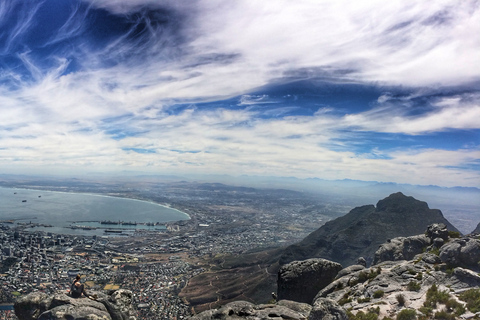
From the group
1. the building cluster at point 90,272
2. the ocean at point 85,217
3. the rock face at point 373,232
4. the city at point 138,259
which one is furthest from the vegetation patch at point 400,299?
the ocean at point 85,217

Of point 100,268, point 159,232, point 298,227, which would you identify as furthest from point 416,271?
point 298,227

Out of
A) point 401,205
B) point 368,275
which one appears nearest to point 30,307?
point 368,275

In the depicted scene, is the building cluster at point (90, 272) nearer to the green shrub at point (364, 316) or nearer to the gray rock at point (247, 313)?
the gray rock at point (247, 313)

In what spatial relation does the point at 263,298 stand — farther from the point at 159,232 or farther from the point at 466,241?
the point at 159,232

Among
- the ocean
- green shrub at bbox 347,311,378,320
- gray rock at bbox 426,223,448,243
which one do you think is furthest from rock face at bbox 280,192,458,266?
the ocean

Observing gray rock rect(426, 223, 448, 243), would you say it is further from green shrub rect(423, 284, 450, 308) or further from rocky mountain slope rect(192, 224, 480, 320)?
green shrub rect(423, 284, 450, 308)
